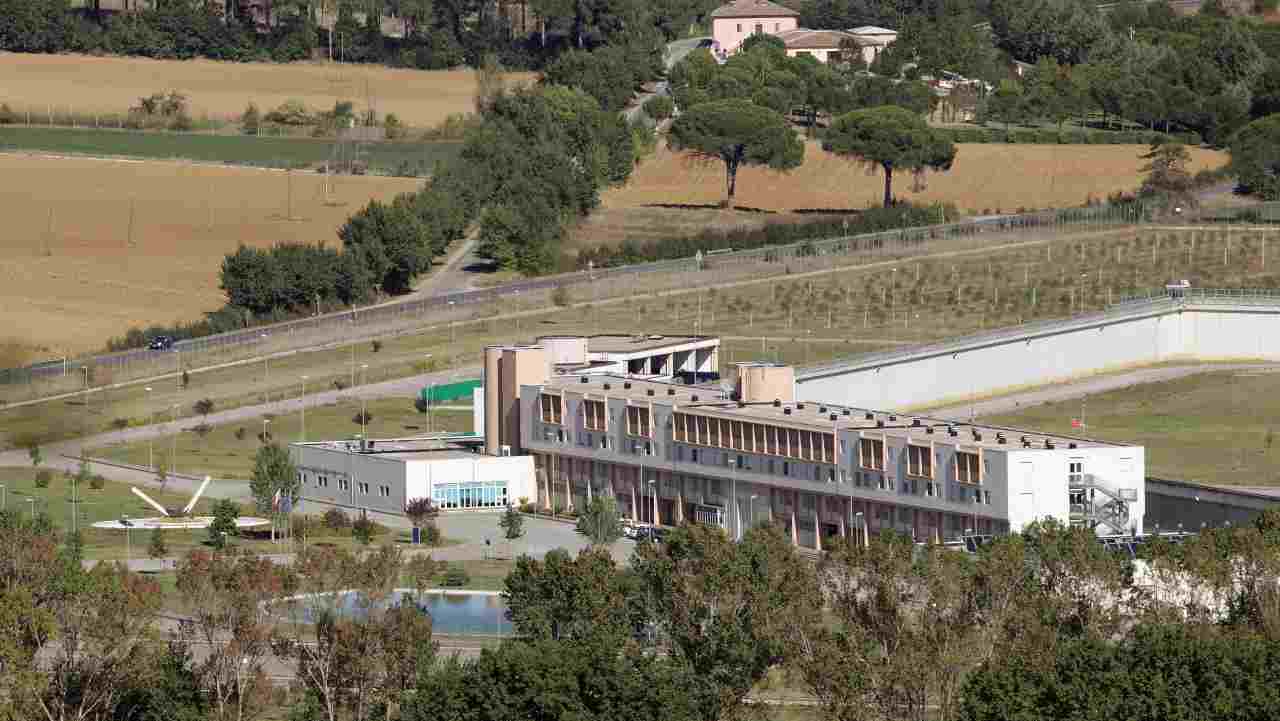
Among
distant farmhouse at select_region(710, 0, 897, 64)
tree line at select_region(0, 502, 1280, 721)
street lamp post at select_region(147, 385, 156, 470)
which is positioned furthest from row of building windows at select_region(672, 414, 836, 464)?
distant farmhouse at select_region(710, 0, 897, 64)

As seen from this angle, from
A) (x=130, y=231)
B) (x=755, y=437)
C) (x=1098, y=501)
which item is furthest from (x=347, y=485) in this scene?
(x=130, y=231)

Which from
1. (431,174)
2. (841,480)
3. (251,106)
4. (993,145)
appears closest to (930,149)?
(993,145)

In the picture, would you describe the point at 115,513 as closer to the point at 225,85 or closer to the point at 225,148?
the point at 225,148

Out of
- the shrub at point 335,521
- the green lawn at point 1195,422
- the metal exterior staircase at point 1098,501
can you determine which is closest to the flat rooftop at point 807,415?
the metal exterior staircase at point 1098,501

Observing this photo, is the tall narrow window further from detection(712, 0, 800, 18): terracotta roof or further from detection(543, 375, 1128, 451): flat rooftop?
detection(712, 0, 800, 18): terracotta roof

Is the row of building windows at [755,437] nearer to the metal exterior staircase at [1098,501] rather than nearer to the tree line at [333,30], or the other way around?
the metal exterior staircase at [1098,501]

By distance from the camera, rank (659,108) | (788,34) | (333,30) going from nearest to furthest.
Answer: (659,108) < (788,34) < (333,30)
